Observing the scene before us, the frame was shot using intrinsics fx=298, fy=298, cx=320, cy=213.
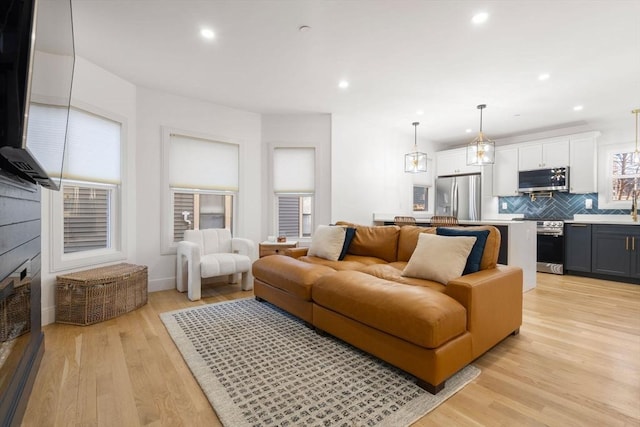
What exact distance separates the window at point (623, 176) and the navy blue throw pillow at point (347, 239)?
477 cm

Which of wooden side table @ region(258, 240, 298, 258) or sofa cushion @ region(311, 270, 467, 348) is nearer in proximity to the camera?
sofa cushion @ region(311, 270, 467, 348)

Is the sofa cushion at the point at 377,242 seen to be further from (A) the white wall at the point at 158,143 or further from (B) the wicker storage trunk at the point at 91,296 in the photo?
(B) the wicker storage trunk at the point at 91,296

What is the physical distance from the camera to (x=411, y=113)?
15.8ft

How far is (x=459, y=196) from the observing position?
632 centimetres

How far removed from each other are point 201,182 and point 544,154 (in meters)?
5.90

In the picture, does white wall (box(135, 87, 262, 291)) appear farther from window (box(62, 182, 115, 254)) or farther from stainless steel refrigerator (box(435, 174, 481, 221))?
stainless steel refrigerator (box(435, 174, 481, 221))

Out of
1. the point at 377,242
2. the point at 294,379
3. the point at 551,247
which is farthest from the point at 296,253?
the point at 551,247

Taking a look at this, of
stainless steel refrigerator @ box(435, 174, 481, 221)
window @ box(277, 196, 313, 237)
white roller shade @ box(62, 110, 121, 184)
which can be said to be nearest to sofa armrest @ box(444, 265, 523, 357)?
window @ box(277, 196, 313, 237)

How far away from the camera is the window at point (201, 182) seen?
410 cm

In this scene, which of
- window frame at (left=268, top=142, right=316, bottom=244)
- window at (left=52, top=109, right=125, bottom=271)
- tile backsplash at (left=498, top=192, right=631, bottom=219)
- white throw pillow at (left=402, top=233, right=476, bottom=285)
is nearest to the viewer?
white throw pillow at (left=402, top=233, right=476, bottom=285)

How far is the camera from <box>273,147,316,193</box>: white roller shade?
4852 mm

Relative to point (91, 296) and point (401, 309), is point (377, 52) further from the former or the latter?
point (91, 296)

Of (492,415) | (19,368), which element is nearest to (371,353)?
(492,415)

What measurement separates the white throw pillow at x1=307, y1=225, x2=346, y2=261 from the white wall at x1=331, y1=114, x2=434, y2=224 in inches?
52.2
